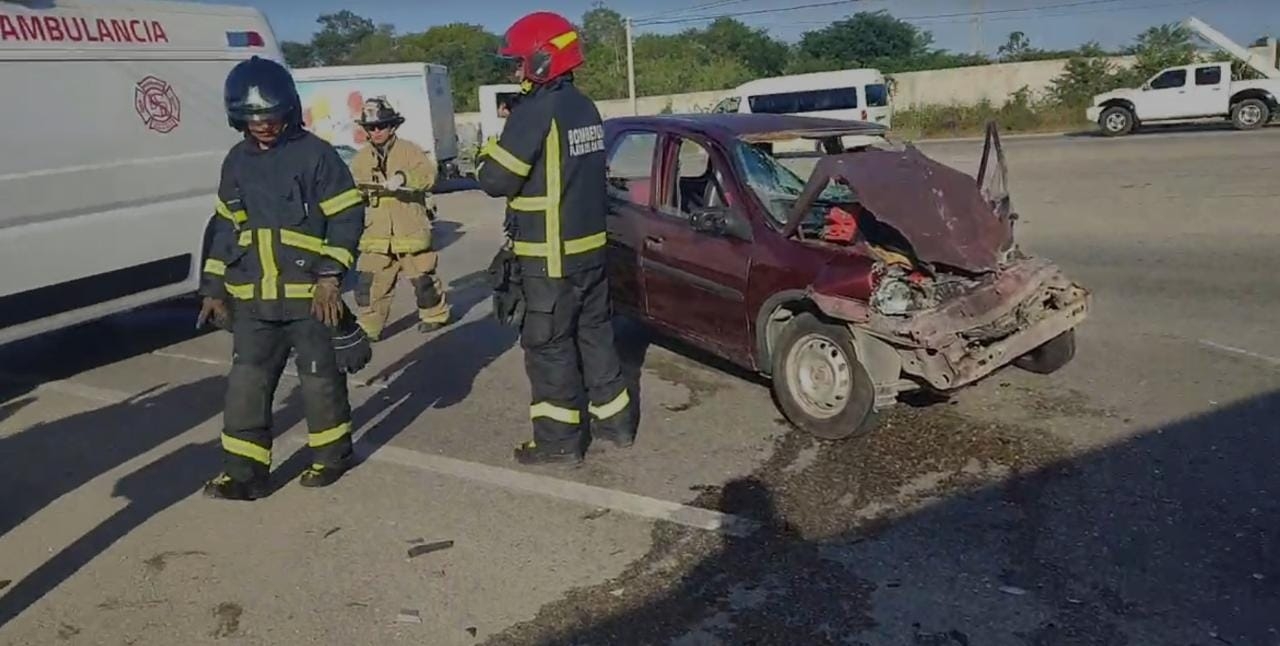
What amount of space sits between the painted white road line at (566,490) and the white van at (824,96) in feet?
83.9

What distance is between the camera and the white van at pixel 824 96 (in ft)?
101

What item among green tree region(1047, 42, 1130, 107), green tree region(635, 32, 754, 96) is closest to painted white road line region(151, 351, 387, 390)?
green tree region(1047, 42, 1130, 107)

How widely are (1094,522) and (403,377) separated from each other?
4208mm

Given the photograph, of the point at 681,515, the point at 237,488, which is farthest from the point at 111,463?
the point at 681,515

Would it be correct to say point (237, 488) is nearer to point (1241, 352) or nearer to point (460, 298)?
point (460, 298)

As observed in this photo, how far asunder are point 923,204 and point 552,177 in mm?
1814

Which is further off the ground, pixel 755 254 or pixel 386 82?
pixel 386 82

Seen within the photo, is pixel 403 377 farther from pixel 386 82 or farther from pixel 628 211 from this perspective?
pixel 386 82

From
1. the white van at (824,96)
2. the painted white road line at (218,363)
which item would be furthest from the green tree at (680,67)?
the painted white road line at (218,363)

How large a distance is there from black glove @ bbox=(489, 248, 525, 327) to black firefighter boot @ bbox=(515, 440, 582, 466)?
59 cm

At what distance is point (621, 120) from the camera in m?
7.15

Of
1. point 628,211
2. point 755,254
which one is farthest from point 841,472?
point 628,211

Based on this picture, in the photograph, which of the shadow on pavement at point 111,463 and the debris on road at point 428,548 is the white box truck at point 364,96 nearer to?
the shadow on pavement at point 111,463

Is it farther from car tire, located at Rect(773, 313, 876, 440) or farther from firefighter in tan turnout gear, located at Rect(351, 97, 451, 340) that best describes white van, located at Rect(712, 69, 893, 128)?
car tire, located at Rect(773, 313, 876, 440)
